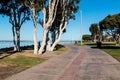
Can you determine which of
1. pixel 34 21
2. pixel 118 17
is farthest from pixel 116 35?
pixel 34 21

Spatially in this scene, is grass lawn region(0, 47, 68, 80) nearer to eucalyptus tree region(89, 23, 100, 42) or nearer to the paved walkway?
the paved walkway

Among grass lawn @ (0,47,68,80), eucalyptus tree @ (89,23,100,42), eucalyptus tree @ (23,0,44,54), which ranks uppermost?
eucalyptus tree @ (89,23,100,42)

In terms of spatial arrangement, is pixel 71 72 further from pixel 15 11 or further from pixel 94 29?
pixel 94 29

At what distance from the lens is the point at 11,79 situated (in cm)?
1309

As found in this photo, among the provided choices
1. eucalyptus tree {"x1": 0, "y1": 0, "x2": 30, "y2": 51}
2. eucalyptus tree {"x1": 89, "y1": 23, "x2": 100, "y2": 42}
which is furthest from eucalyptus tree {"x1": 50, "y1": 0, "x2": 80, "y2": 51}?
eucalyptus tree {"x1": 89, "y1": 23, "x2": 100, "y2": 42}

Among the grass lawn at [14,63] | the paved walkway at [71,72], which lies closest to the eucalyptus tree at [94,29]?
the grass lawn at [14,63]

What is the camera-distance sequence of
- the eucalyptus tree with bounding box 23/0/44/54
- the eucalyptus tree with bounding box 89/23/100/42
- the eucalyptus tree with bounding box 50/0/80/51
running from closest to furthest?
1. the eucalyptus tree with bounding box 23/0/44/54
2. the eucalyptus tree with bounding box 50/0/80/51
3. the eucalyptus tree with bounding box 89/23/100/42

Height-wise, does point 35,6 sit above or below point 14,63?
above

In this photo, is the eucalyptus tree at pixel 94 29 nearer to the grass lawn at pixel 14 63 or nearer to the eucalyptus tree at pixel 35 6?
the eucalyptus tree at pixel 35 6

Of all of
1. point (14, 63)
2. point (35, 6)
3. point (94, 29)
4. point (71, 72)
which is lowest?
point (71, 72)

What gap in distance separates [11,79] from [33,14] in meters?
20.0

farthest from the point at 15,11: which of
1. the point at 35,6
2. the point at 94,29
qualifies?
the point at 94,29

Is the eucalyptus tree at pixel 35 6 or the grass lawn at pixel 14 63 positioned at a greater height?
the eucalyptus tree at pixel 35 6

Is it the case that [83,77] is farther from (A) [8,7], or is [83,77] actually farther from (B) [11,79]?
(A) [8,7]
